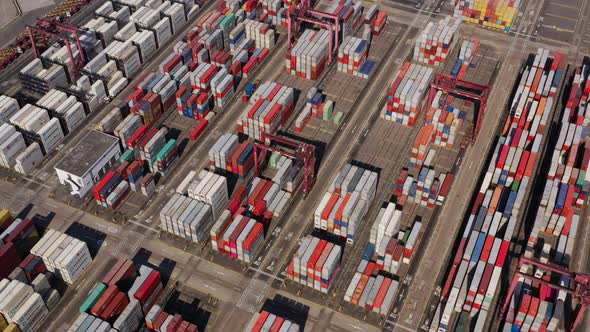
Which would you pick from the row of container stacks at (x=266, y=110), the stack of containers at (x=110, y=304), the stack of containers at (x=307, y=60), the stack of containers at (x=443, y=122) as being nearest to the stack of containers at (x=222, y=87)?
the row of container stacks at (x=266, y=110)

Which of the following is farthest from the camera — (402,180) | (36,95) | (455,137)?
(36,95)

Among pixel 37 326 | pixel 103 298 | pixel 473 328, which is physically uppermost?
pixel 473 328

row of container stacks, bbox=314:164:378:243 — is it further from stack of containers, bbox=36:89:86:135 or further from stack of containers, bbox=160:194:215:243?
stack of containers, bbox=36:89:86:135

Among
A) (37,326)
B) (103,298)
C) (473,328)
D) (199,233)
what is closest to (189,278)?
(199,233)

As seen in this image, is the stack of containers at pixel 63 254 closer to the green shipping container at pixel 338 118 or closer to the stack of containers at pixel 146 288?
the stack of containers at pixel 146 288

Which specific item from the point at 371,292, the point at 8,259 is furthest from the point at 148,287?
the point at 371,292

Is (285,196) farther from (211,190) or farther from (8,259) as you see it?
(8,259)

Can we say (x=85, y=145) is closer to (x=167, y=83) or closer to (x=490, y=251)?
(x=167, y=83)
